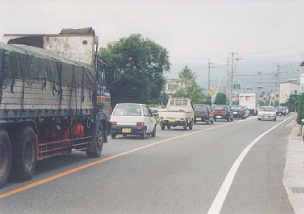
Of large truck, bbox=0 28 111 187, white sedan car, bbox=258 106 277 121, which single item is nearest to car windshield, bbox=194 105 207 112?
white sedan car, bbox=258 106 277 121

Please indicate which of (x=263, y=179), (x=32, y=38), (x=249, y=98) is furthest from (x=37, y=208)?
(x=249, y=98)

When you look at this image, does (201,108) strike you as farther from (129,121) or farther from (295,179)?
(295,179)

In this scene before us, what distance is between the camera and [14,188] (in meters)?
9.10

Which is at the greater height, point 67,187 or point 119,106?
point 119,106

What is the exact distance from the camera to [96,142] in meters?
14.2

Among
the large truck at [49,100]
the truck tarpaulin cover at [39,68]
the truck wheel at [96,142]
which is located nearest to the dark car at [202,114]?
the large truck at [49,100]

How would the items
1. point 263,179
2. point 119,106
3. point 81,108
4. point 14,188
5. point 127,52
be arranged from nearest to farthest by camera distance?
point 14,188
point 263,179
point 81,108
point 119,106
point 127,52

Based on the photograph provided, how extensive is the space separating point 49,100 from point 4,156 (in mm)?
1931

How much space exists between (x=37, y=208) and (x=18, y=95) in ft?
8.01

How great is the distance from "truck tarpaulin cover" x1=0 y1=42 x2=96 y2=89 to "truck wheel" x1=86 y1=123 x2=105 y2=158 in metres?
1.44

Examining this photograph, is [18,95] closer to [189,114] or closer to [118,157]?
[118,157]

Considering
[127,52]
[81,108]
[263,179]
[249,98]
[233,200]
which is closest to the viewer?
[233,200]

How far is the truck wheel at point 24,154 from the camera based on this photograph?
9.53 m

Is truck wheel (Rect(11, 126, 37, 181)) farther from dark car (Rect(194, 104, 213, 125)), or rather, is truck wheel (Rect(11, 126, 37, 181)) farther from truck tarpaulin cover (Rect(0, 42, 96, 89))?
dark car (Rect(194, 104, 213, 125))
